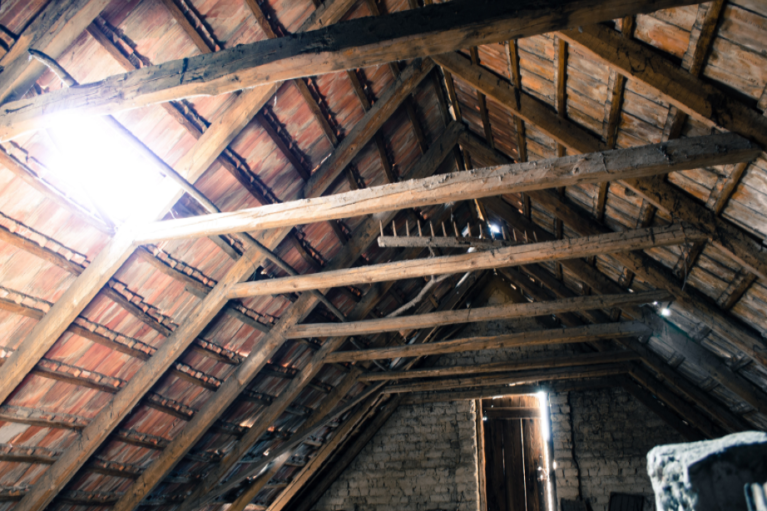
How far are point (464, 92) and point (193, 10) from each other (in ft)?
8.77

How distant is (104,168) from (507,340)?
4648mm

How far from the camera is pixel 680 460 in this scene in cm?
133

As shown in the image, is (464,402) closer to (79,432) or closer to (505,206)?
(505,206)

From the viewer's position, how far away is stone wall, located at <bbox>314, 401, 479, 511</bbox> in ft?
26.3

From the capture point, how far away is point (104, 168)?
2949 mm

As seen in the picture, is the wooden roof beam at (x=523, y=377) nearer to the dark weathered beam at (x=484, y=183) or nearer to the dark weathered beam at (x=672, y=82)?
the dark weathered beam at (x=484, y=183)

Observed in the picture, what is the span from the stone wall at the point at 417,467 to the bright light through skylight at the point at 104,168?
22.2 feet

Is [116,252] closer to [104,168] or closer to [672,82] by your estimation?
[104,168]

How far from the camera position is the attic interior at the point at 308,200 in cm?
227

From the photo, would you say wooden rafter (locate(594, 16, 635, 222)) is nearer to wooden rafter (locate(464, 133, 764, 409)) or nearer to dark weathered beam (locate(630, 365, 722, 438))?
wooden rafter (locate(464, 133, 764, 409))

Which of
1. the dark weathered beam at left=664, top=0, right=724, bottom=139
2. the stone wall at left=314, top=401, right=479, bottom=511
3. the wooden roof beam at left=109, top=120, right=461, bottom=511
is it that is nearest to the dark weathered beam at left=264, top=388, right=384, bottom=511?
the stone wall at left=314, top=401, right=479, bottom=511

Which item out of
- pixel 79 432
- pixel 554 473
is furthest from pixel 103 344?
pixel 554 473

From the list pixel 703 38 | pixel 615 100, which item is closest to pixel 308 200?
pixel 615 100

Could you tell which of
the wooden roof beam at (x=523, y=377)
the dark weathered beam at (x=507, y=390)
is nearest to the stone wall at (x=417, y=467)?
the dark weathered beam at (x=507, y=390)
